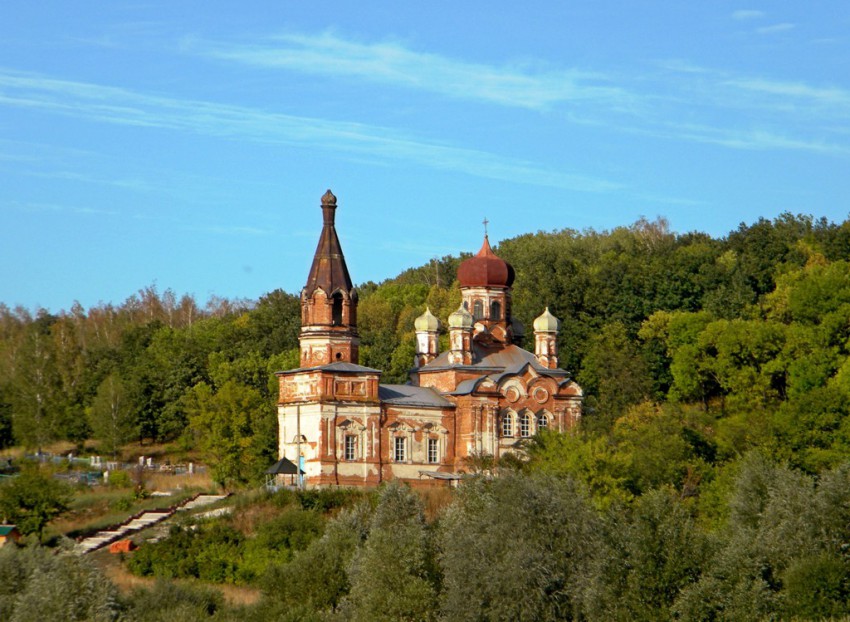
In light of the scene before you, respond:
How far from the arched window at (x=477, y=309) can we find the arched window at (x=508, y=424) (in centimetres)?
427

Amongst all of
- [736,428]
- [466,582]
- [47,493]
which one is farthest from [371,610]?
[736,428]

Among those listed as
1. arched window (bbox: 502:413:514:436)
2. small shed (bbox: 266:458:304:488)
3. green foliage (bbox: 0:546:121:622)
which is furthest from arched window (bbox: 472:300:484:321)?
green foliage (bbox: 0:546:121:622)

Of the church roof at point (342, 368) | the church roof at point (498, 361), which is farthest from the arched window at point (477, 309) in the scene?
the church roof at point (342, 368)

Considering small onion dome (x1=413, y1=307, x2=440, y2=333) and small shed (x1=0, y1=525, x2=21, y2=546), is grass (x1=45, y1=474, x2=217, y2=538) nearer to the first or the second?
small shed (x1=0, y1=525, x2=21, y2=546)

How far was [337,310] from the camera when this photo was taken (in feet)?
196

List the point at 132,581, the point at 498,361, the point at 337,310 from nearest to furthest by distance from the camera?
the point at 132,581 < the point at 337,310 < the point at 498,361

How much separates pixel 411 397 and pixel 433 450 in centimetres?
185

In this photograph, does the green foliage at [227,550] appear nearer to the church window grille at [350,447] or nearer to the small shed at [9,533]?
the small shed at [9,533]

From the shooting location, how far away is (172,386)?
7781 cm

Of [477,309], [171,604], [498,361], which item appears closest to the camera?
[171,604]

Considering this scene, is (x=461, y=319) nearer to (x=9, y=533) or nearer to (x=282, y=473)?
(x=282, y=473)

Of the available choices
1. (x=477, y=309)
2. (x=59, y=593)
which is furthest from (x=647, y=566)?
(x=477, y=309)

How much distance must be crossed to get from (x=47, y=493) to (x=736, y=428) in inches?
865

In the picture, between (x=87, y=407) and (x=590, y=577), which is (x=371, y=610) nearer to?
(x=590, y=577)
